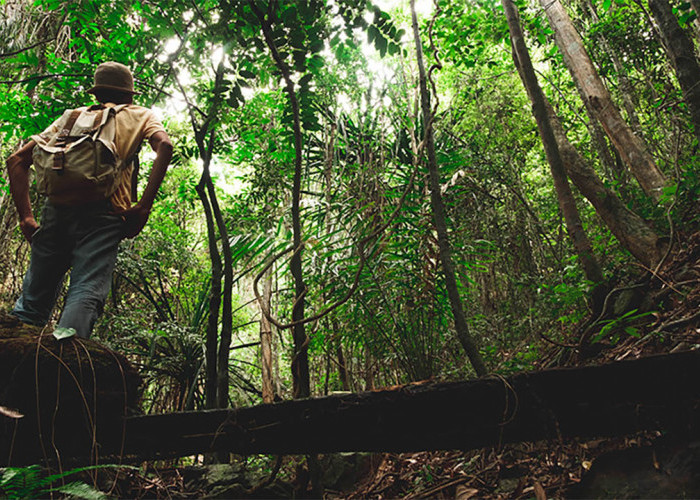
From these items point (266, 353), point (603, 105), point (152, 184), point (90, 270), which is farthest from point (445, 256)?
point (603, 105)

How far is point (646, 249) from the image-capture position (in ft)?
10.1

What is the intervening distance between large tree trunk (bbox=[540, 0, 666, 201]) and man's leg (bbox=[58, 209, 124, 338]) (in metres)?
4.34

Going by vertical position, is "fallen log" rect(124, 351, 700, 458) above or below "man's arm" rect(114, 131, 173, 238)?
below

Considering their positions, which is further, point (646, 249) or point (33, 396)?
point (646, 249)

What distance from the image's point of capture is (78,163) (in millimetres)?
1967

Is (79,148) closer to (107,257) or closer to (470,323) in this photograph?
(107,257)

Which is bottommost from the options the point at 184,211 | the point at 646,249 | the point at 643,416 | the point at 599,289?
the point at 643,416

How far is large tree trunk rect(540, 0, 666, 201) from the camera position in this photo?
14.0ft

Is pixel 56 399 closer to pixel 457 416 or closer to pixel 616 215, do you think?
pixel 457 416

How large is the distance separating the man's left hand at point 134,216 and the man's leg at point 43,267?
0.89 feet

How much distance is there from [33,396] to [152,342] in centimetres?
232

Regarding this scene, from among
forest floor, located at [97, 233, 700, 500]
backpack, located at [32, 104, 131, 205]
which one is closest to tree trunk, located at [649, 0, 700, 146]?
forest floor, located at [97, 233, 700, 500]

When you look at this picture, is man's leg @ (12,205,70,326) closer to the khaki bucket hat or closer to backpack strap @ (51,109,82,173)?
backpack strap @ (51,109,82,173)

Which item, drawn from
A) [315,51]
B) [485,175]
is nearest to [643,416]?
[315,51]
